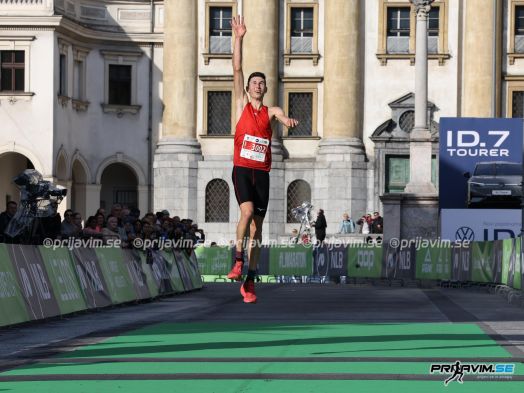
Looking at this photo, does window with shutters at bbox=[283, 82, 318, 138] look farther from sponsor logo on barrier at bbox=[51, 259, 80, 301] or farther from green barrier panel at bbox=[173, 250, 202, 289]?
sponsor logo on barrier at bbox=[51, 259, 80, 301]

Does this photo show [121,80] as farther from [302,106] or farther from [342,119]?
[342,119]

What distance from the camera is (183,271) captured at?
3369cm

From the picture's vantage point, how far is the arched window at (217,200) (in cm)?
6712

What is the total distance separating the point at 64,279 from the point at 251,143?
6.78 m

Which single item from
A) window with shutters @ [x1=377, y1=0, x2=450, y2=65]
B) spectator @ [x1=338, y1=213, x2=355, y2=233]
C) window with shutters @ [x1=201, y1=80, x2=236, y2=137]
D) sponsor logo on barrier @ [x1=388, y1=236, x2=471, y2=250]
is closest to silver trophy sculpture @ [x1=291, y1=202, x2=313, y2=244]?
spectator @ [x1=338, y1=213, x2=355, y2=233]

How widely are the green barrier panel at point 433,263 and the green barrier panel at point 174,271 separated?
8432mm

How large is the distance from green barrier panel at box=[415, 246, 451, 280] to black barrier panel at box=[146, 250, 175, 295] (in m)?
9.68

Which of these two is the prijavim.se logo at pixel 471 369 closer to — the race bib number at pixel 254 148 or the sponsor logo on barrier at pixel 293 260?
the race bib number at pixel 254 148

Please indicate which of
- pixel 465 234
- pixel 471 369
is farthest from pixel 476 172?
pixel 471 369

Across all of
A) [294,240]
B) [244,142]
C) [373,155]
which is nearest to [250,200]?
[244,142]

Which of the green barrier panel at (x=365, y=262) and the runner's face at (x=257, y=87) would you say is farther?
the green barrier panel at (x=365, y=262)

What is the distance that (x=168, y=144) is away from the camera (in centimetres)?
6706

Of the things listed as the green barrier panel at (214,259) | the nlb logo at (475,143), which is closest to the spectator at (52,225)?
the nlb logo at (475,143)

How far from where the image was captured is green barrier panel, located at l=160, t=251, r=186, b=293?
3136cm
